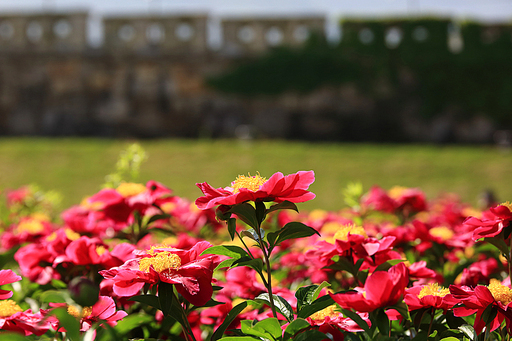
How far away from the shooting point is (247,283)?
112 centimetres

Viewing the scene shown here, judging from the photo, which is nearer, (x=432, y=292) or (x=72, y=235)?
(x=432, y=292)

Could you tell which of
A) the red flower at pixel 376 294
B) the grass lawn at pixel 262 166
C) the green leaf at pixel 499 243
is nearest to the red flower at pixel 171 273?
the red flower at pixel 376 294

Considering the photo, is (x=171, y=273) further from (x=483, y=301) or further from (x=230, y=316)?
(x=483, y=301)

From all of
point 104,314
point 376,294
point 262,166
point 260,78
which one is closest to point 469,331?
point 376,294

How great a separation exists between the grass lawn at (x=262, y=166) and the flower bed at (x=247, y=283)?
524cm

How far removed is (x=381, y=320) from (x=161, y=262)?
395 mm

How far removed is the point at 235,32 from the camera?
12.4 meters

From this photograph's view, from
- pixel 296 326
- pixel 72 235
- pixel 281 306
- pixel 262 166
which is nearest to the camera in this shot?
pixel 296 326

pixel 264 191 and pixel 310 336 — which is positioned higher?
pixel 264 191

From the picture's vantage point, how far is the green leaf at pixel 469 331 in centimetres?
83

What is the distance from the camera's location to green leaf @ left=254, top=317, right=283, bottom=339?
771mm

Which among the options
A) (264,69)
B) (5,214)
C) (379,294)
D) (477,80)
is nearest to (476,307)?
(379,294)

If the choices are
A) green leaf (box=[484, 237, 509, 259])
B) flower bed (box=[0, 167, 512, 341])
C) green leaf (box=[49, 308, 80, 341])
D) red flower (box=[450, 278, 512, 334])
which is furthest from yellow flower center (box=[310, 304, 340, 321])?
green leaf (box=[49, 308, 80, 341])

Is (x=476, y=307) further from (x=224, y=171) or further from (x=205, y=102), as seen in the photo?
(x=205, y=102)
